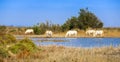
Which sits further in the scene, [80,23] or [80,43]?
[80,23]

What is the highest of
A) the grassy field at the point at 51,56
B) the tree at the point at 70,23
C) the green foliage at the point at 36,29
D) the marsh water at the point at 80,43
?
the tree at the point at 70,23

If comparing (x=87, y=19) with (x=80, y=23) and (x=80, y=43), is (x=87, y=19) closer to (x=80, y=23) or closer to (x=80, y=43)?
(x=80, y=23)

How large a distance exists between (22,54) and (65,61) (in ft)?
10.0

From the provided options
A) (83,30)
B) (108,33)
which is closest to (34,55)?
(108,33)

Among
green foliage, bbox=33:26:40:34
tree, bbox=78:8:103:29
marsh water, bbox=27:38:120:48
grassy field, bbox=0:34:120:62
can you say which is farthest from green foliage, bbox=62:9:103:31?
grassy field, bbox=0:34:120:62

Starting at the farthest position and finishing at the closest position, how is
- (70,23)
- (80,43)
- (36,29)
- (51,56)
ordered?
(70,23) < (36,29) < (80,43) < (51,56)

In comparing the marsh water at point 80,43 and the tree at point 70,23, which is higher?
the tree at point 70,23

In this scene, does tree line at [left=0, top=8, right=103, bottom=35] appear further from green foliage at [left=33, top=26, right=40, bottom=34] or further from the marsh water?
the marsh water

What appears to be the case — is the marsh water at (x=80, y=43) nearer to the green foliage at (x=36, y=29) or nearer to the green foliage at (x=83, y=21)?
the green foliage at (x=36, y=29)

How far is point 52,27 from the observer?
59156 mm

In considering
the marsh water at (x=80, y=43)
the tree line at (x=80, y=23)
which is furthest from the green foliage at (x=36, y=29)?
the marsh water at (x=80, y=43)

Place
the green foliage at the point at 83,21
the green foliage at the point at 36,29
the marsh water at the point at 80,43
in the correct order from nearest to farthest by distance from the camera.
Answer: the marsh water at the point at 80,43 → the green foliage at the point at 36,29 → the green foliage at the point at 83,21

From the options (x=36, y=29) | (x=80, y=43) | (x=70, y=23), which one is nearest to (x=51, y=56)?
(x=80, y=43)

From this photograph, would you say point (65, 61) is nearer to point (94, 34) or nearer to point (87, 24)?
point (94, 34)
